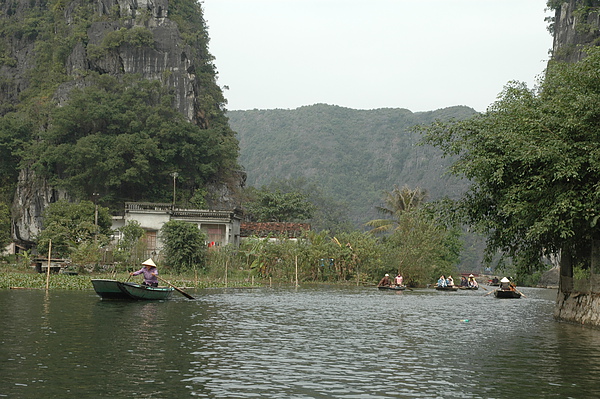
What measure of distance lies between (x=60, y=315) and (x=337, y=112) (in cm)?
17253

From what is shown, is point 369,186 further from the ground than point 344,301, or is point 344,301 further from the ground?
point 369,186

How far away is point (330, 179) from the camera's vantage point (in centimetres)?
15250

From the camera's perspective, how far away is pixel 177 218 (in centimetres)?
6000

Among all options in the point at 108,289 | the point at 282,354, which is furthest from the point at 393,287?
the point at 282,354

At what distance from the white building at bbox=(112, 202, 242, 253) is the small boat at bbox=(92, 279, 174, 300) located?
31.0m

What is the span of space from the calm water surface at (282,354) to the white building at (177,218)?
112ft

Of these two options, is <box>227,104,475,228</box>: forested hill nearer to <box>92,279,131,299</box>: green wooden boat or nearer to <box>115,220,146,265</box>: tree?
<box>115,220,146,265</box>: tree

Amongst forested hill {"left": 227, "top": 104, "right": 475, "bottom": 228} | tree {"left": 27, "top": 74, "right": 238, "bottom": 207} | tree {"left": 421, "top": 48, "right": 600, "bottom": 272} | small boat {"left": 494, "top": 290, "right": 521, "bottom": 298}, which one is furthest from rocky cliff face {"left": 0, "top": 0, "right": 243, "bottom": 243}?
forested hill {"left": 227, "top": 104, "right": 475, "bottom": 228}

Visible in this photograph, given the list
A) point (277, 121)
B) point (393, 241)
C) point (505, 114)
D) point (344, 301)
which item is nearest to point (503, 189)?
point (505, 114)

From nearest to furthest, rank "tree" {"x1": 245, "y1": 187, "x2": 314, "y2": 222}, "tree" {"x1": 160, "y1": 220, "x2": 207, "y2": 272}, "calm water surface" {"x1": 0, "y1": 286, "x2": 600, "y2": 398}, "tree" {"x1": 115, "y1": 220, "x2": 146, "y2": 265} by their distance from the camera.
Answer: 1. "calm water surface" {"x1": 0, "y1": 286, "x2": 600, "y2": 398}
2. "tree" {"x1": 115, "y1": 220, "x2": 146, "y2": 265}
3. "tree" {"x1": 160, "y1": 220, "x2": 207, "y2": 272}
4. "tree" {"x1": 245, "y1": 187, "x2": 314, "y2": 222}

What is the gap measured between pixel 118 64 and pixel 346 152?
98.1m

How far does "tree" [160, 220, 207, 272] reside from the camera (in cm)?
5078

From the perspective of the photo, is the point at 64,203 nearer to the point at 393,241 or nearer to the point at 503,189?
the point at 393,241

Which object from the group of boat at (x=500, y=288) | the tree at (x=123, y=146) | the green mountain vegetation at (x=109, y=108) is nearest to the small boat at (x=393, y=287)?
the group of boat at (x=500, y=288)
